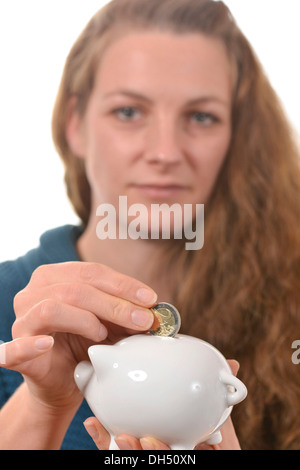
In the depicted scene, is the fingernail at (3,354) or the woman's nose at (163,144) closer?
the fingernail at (3,354)

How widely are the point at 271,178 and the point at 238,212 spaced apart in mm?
144

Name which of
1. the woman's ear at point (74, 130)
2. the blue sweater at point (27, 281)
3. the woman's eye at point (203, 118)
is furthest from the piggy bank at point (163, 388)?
the woman's ear at point (74, 130)

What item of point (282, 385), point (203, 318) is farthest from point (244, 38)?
point (282, 385)

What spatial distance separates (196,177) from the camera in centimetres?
153

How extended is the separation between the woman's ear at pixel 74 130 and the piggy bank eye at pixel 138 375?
108cm

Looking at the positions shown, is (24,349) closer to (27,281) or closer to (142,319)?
(142,319)

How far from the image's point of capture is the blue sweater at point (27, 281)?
4.45ft

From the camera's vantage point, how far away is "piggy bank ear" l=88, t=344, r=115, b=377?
69cm

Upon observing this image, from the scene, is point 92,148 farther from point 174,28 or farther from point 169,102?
point 174,28

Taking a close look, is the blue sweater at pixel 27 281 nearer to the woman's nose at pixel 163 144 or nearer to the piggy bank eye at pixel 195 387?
the woman's nose at pixel 163 144

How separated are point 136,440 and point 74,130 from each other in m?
1.13

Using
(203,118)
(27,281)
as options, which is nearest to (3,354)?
(27,281)

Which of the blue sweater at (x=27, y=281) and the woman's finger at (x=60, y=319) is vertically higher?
the woman's finger at (x=60, y=319)

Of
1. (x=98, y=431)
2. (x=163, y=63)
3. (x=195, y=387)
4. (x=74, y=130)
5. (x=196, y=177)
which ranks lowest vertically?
(x=98, y=431)
